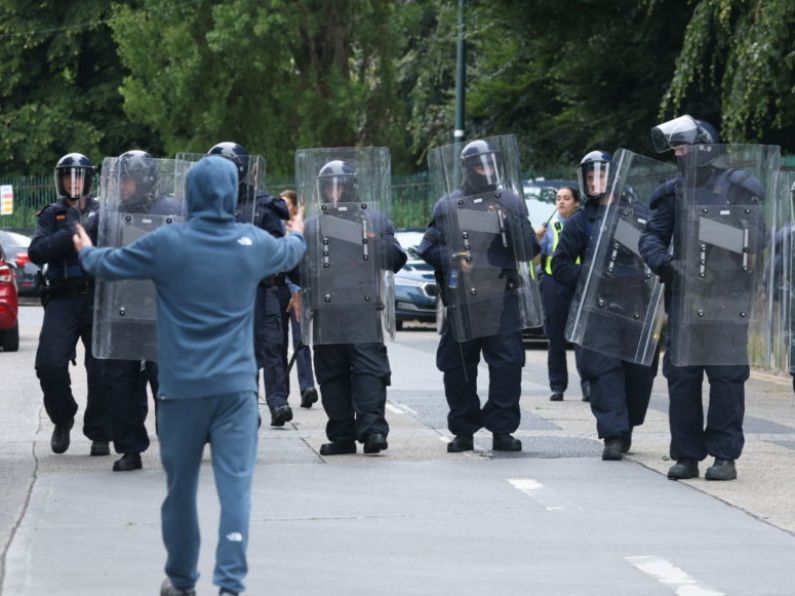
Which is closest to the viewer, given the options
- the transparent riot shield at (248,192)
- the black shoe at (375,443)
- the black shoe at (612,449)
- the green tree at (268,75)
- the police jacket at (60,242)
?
the police jacket at (60,242)

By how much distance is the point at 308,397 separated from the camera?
14.5 metres

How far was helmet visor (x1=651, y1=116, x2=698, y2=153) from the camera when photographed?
9.99 metres

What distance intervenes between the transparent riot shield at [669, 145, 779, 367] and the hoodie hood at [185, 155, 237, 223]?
3946 mm

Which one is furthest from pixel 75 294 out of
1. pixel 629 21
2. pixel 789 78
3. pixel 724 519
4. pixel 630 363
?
pixel 629 21

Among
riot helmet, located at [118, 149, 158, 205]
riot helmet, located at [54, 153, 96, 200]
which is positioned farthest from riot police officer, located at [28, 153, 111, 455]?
riot helmet, located at [118, 149, 158, 205]

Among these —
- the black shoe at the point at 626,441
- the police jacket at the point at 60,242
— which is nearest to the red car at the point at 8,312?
the police jacket at the point at 60,242

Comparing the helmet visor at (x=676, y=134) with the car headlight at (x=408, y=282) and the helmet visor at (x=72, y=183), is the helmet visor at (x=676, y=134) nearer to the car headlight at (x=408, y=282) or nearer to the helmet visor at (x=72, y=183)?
the helmet visor at (x=72, y=183)

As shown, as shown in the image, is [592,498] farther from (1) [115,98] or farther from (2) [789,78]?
(1) [115,98]

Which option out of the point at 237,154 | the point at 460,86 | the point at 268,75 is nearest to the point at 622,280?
the point at 237,154

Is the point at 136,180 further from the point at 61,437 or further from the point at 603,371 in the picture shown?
the point at 603,371

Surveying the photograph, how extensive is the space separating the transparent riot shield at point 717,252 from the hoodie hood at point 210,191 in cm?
395

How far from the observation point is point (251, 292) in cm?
673

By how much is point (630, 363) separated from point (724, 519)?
100.0 inches

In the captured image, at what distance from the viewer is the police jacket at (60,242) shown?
1070 cm
